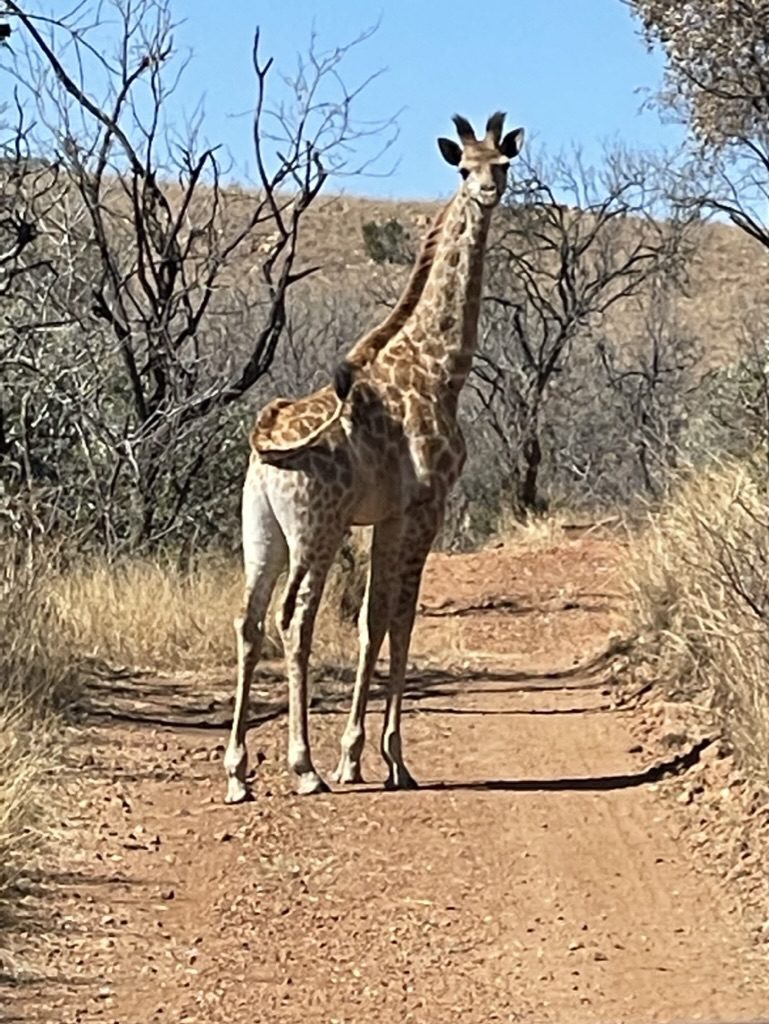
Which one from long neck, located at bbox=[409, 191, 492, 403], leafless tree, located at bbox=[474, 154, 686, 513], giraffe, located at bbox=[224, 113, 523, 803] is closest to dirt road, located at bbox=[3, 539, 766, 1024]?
giraffe, located at bbox=[224, 113, 523, 803]

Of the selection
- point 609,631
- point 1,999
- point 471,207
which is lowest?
point 609,631

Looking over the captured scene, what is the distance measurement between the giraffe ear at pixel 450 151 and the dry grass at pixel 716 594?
221 cm

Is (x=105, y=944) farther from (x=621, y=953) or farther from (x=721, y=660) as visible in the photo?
(x=721, y=660)

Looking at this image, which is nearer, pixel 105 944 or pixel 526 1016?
pixel 526 1016

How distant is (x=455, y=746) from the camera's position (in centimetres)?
957

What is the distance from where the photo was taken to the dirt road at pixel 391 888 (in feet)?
19.1

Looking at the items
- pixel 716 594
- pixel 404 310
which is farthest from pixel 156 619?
pixel 716 594

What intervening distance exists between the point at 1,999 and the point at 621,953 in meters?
2.02

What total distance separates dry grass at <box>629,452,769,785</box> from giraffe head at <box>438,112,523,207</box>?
1.96 m

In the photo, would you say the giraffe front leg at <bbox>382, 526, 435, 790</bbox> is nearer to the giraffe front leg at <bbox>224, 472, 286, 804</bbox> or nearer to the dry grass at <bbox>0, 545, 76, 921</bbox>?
the giraffe front leg at <bbox>224, 472, 286, 804</bbox>

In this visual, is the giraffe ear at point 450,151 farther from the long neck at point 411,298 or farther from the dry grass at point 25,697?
the dry grass at point 25,697

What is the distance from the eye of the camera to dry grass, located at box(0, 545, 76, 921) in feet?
23.9

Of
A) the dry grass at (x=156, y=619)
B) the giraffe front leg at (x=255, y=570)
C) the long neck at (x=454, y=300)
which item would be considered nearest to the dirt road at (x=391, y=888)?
the giraffe front leg at (x=255, y=570)

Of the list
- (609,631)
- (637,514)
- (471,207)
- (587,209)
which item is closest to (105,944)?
(471,207)
